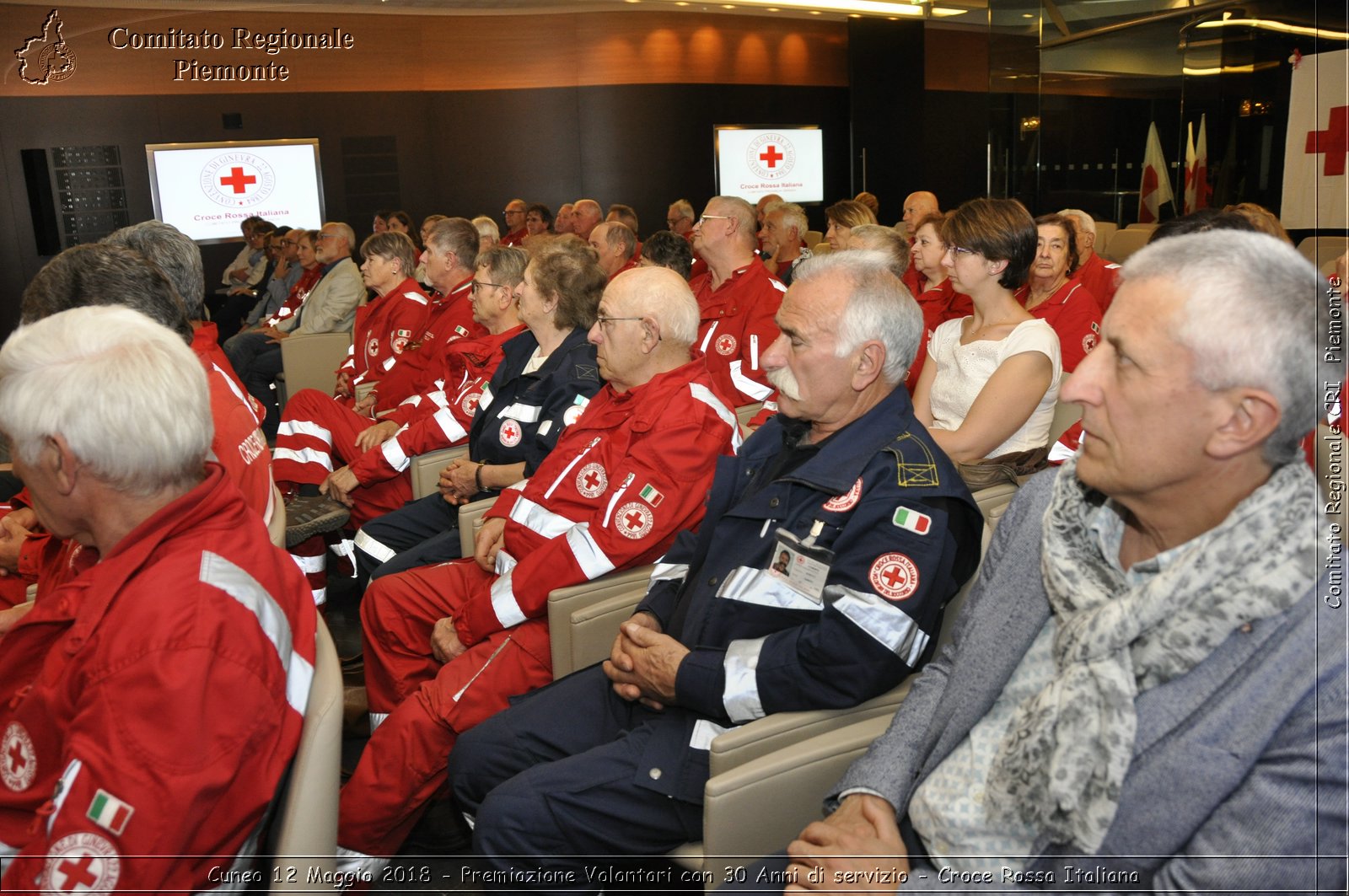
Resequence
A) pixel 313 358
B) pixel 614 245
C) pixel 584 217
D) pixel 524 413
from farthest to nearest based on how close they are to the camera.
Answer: pixel 584 217, pixel 313 358, pixel 614 245, pixel 524 413

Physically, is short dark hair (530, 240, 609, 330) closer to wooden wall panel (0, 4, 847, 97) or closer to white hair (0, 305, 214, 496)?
white hair (0, 305, 214, 496)

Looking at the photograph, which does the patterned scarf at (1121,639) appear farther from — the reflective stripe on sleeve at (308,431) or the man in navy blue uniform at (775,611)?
the reflective stripe on sleeve at (308,431)

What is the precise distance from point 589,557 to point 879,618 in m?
0.89

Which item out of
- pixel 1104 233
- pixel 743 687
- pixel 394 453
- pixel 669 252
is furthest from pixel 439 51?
pixel 743 687

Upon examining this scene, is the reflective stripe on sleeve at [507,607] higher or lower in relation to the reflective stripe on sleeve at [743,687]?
lower

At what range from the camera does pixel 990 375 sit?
9.96 feet

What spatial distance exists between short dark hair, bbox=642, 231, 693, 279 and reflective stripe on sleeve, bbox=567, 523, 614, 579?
10.1 feet

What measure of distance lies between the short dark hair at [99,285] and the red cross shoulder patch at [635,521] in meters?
1.09

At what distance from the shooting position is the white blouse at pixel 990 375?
2.99 meters

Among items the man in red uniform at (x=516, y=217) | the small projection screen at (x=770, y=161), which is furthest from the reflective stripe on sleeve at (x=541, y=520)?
the small projection screen at (x=770, y=161)

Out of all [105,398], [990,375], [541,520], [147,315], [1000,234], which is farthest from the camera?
[1000,234]

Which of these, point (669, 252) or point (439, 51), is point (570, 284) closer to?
point (669, 252)

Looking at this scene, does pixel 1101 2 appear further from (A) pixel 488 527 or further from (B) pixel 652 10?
(A) pixel 488 527

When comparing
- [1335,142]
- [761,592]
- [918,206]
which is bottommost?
[761,592]
